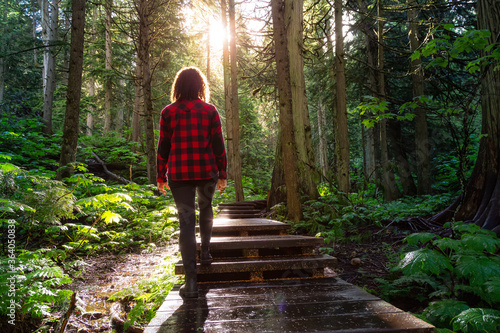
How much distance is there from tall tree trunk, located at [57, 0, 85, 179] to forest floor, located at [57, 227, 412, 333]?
332cm

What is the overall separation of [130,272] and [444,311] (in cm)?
478

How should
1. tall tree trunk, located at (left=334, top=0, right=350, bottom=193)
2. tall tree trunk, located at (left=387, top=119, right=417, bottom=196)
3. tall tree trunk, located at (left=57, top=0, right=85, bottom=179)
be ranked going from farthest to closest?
tall tree trunk, located at (left=387, top=119, right=417, bottom=196)
tall tree trunk, located at (left=334, top=0, right=350, bottom=193)
tall tree trunk, located at (left=57, top=0, right=85, bottom=179)

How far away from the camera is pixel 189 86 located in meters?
3.08

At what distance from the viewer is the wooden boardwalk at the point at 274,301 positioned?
1997 mm

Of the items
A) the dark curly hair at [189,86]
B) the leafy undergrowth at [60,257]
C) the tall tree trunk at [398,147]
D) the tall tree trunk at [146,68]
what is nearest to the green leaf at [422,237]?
the dark curly hair at [189,86]

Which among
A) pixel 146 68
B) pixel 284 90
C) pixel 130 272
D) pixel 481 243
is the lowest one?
pixel 130 272

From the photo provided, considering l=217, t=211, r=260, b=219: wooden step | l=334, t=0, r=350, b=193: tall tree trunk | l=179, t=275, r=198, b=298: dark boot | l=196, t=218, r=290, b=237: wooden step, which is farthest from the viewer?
l=334, t=0, r=350, b=193: tall tree trunk

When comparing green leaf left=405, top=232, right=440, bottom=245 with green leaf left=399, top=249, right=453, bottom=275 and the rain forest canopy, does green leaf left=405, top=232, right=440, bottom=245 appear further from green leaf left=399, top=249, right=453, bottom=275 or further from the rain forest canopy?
green leaf left=399, top=249, right=453, bottom=275

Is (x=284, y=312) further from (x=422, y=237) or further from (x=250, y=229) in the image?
(x=250, y=229)

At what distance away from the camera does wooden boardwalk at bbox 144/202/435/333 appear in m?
2.00

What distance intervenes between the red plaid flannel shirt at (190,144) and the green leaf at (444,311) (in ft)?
7.89

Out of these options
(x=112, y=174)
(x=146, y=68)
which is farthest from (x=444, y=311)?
(x=112, y=174)

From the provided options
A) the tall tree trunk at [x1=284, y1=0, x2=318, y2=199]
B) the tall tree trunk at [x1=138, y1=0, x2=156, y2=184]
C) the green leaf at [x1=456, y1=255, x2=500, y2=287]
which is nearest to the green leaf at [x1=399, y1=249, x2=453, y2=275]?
the green leaf at [x1=456, y1=255, x2=500, y2=287]

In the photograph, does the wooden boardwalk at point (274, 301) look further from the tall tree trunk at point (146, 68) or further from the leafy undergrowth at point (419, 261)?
the tall tree trunk at point (146, 68)
